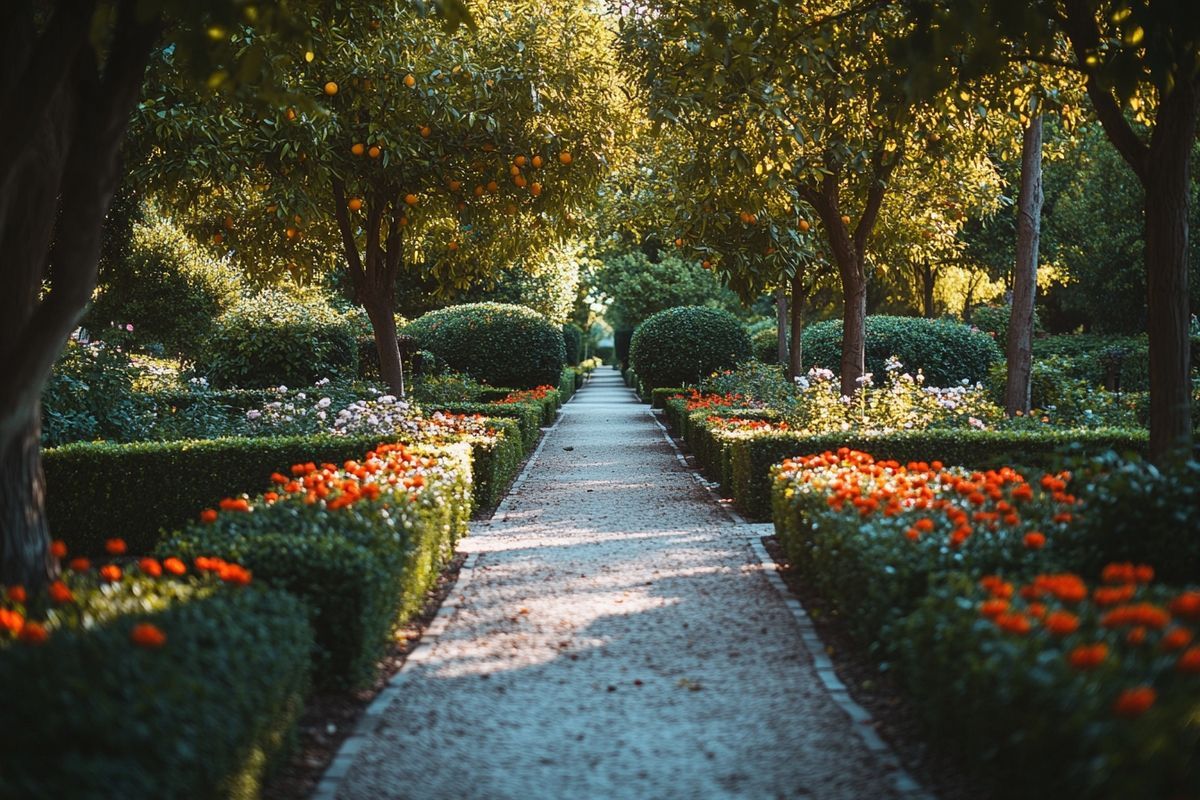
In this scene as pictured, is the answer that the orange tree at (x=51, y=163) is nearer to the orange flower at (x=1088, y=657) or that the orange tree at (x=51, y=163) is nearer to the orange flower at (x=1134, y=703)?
the orange flower at (x=1088, y=657)

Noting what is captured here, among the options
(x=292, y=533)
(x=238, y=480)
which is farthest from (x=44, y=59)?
(x=238, y=480)

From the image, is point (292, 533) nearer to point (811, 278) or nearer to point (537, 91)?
point (537, 91)

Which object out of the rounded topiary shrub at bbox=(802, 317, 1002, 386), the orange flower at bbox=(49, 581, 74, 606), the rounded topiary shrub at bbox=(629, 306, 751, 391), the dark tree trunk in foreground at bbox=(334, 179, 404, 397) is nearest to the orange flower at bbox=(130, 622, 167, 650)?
the orange flower at bbox=(49, 581, 74, 606)

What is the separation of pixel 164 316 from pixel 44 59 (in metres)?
25.7

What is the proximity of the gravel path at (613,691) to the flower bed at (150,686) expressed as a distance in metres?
0.66

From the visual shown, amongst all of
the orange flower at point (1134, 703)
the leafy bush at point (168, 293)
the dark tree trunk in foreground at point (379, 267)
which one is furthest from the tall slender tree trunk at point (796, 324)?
the leafy bush at point (168, 293)

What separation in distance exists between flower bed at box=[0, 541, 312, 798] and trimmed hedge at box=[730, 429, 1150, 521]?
604 centimetres

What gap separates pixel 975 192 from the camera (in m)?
15.0

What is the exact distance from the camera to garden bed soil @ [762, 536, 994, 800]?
12.2 feet

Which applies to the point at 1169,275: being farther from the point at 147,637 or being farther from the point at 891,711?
the point at 147,637

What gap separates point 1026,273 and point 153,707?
11.2m

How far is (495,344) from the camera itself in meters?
22.5

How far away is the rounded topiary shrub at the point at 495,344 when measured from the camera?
22516mm

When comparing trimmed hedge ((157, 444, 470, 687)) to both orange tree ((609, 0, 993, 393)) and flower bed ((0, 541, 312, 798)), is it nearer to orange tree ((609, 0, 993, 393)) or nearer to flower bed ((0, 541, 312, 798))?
flower bed ((0, 541, 312, 798))
